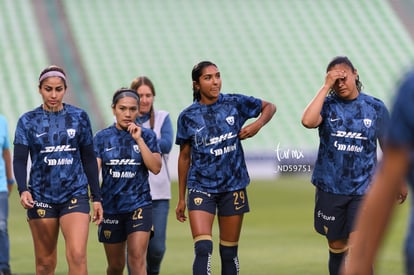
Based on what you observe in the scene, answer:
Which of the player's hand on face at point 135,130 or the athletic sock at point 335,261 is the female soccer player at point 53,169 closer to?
the player's hand on face at point 135,130

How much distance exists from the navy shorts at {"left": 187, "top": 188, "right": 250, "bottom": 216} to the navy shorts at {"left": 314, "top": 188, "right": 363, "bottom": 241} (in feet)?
2.27

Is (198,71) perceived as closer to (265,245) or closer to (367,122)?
(367,122)

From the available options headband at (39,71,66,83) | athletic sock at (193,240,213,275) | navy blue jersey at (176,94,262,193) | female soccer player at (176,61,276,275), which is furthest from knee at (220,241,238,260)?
headband at (39,71,66,83)

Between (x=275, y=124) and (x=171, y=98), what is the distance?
12.0 feet

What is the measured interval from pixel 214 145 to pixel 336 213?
123 centimetres

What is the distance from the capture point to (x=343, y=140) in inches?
307

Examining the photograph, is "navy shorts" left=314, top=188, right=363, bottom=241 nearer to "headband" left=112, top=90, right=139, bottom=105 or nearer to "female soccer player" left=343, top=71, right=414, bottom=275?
"headband" left=112, top=90, right=139, bottom=105

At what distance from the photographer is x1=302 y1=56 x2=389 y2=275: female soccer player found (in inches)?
305

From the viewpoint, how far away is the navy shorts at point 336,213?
7.79 metres

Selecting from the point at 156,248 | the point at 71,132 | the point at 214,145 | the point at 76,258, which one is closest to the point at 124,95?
the point at 71,132

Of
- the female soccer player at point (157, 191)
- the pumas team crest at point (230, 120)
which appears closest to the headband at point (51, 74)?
the pumas team crest at point (230, 120)

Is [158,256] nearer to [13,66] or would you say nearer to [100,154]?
[100,154]

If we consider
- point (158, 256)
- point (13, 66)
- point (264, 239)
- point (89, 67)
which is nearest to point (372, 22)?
point (89, 67)

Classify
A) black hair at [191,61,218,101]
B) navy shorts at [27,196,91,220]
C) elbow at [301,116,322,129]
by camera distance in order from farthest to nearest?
black hair at [191,61,218,101] < elbow at [301,116,322,129] < navy shorts at [27,196,91,220]
